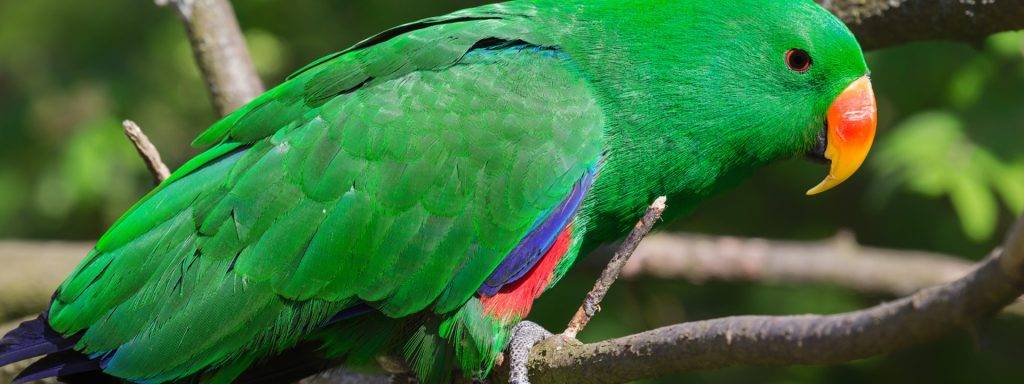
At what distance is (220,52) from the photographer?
13.4 feet

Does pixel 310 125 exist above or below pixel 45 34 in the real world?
above

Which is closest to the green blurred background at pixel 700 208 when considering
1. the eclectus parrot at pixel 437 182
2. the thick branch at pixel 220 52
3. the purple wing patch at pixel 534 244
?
the thick branch at pixel 220 52

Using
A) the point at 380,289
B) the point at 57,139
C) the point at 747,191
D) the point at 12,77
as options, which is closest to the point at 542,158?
the point at 380,289

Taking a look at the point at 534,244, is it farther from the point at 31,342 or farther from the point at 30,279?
the point at 30,279

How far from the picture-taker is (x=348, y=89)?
340cm

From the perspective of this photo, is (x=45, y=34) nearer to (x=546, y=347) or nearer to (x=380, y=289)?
(x=380, y=289)

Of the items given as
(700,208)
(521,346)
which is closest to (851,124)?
(521,346)

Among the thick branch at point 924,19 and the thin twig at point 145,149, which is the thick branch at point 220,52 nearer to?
the thin twig at point 145,149

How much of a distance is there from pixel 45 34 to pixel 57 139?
592mm

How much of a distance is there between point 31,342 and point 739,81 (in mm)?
2186

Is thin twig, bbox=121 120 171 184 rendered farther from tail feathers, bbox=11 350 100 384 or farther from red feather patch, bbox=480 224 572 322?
red feather patch, bbox=480 224 572 322

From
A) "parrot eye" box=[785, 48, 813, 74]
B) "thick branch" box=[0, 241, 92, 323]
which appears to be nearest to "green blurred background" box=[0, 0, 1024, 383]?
"thick branch" box=[0, 241, 92, 323]

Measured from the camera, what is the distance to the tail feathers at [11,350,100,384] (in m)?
3.10

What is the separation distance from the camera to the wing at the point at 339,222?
3.14 meters
